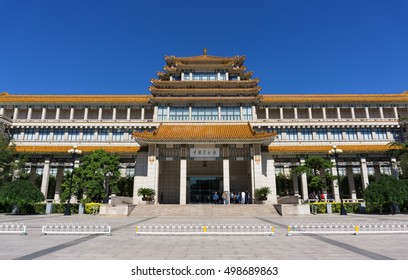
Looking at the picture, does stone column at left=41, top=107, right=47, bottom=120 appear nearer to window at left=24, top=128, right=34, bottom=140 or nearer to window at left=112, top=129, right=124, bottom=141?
window at left=24, top=128, right=34, bottom=140

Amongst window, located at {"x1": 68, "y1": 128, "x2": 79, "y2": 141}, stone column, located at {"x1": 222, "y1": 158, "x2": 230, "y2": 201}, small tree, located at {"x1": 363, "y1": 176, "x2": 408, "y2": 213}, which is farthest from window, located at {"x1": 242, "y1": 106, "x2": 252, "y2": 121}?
window, located at {"x1": 68, "y1": 128, "x2": 79, "y2": 141}

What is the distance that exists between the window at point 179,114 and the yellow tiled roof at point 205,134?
133 cm

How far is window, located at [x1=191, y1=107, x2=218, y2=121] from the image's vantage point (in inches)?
1323

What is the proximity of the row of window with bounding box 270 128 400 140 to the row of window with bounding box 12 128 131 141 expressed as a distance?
24.5 metres

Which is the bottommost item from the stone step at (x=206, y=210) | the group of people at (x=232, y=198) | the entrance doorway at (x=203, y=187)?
the stone step at (x=206, y=210)

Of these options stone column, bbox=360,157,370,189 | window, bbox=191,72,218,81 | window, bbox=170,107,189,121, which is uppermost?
window, bbox=191,72,218,81

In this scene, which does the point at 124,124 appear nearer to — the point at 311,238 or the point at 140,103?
the point at 140,103

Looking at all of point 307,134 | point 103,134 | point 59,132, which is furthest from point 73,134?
point 307,134

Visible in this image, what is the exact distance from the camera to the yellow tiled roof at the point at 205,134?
90.9ft

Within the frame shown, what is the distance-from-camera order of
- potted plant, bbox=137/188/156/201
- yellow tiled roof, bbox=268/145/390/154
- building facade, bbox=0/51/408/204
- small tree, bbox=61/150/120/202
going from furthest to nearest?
yellow tiled roof, bbox=268/145/390/154 < building facade, bbox=0/51/408/204 < potted plant, bbox=137/188/156/201 < small tree, bbox=61/150/120/202

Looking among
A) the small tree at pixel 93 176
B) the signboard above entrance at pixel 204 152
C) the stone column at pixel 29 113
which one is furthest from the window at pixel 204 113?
the stone column at pixel 29 113

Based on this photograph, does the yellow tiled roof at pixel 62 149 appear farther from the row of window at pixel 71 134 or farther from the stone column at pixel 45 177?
the row of window at pixel 71 134

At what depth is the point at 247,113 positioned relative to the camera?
33844 millimetres

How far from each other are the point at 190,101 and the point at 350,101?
961 inches
